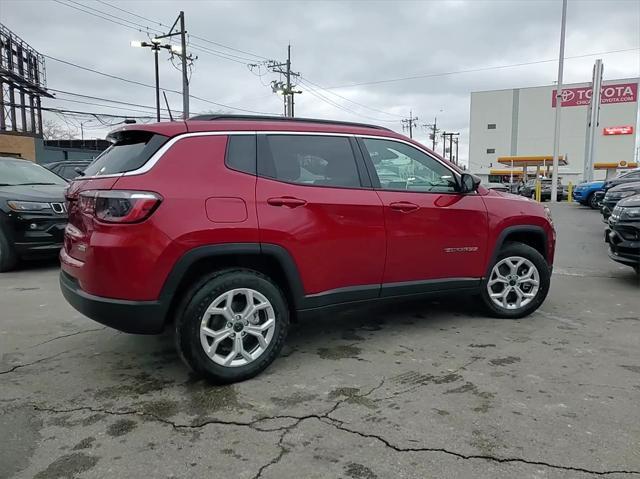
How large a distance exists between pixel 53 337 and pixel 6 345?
0.35 meters

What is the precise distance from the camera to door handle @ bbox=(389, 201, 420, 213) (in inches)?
157

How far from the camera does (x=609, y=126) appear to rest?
221 feet

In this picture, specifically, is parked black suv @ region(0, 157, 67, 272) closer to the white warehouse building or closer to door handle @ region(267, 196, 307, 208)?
door handle @ region(267, 196, 307, 208)

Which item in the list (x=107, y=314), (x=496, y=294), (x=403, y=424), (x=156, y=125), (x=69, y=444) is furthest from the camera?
(x=496, y=294)

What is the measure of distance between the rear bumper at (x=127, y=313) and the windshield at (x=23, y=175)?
543 centimetres

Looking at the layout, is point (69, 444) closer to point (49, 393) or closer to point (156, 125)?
point (49, 393)

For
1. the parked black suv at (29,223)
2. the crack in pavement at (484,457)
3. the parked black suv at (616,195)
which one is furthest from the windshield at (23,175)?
the parked black suv at (616,195)

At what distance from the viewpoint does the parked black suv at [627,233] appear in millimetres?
6027

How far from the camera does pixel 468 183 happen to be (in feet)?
14.5

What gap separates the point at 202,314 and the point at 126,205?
2.72 ft

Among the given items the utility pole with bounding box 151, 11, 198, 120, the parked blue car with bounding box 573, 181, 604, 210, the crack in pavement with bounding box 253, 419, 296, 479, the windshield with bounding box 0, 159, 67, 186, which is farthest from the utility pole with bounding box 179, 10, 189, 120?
the crack in pavement with bounding box 253, 419, 296, 479

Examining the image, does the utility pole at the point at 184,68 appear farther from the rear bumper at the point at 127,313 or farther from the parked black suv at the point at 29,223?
the rear bumper at the point at 127,313

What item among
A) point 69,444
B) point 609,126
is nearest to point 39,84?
point 69,444

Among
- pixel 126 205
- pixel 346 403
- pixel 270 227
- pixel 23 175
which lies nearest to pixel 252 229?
pixel 270 227
